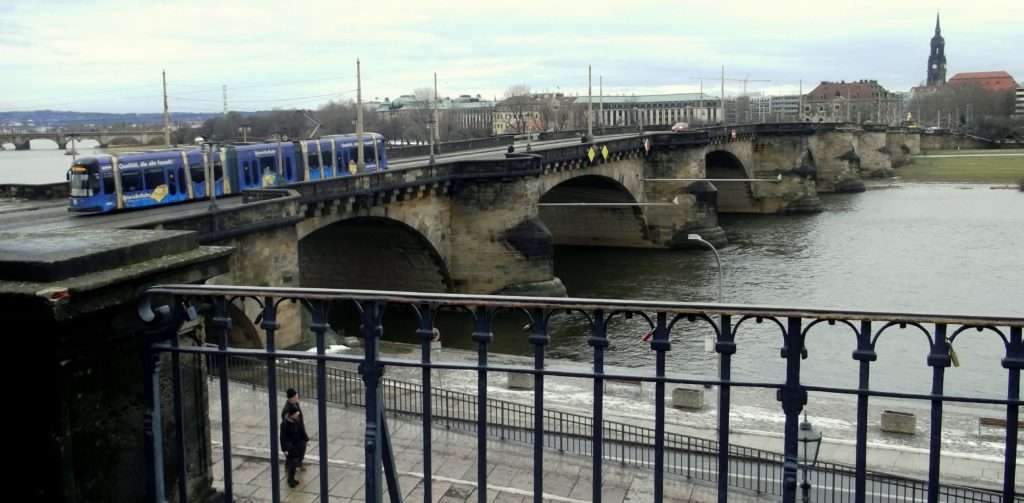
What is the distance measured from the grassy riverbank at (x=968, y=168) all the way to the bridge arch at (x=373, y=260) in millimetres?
56301

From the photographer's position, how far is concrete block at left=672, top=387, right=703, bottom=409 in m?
17.5

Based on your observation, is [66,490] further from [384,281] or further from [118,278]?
Result: [384,281]

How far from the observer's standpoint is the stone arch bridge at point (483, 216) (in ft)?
71.5

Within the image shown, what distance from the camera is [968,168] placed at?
85.1m

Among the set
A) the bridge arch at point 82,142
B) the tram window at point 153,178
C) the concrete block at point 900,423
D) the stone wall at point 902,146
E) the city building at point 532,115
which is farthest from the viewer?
the city building at point 532,115

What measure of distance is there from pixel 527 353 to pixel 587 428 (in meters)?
11.2

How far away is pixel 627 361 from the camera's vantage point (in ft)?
77.9

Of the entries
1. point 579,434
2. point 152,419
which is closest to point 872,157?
point 579,434

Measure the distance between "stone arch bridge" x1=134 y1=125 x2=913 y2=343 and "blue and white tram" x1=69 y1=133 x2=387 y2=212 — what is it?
71.4 inches

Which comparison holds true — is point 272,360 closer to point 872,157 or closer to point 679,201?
point 679,201

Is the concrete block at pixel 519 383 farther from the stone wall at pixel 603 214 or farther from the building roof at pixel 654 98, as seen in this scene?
the building roof at pixel 654 98

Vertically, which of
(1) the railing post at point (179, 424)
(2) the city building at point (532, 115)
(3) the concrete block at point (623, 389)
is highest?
(2) the city building at point (532, 115)

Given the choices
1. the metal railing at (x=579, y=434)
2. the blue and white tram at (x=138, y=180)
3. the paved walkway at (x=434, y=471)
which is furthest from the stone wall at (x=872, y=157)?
the paved walkway at (x=434, y=471)

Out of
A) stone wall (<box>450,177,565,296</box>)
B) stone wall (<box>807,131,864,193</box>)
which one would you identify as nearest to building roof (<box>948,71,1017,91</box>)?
stone wall (<box>807,131,864,193</box>)
